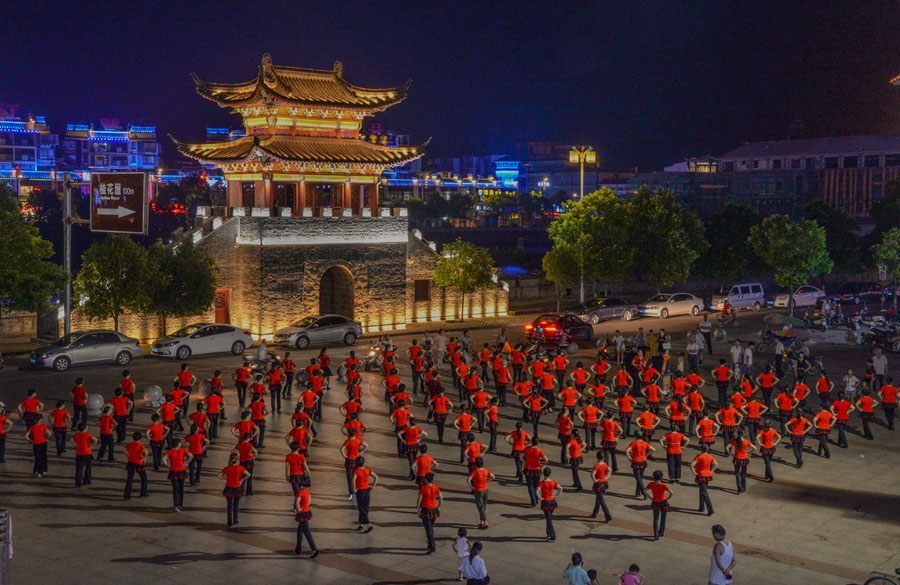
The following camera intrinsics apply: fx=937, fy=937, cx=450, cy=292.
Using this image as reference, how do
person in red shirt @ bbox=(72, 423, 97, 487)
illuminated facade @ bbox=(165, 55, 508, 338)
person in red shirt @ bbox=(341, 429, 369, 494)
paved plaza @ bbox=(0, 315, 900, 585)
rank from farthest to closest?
illuminated facade @ bbox=(165, 55, 508, 338) → person in red shirt @ bbox=(72, 423, 97, 487) → person in red shirt @ bbox=(341, 429, 369, 494) → paved plaza @ bbox=(0, 315, 900, 585)

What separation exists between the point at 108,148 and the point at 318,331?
159 meters

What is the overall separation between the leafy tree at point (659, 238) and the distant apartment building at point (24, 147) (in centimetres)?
12845

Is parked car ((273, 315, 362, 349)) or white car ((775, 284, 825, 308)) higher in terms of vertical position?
white car ((775, 284, 825, 308))

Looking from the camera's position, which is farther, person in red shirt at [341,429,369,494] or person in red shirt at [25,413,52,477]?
person in red shirt at [25,413,52,477]

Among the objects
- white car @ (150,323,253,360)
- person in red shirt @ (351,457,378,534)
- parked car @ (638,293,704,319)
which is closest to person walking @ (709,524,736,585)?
person in red shirt @ (351,457,378,534)

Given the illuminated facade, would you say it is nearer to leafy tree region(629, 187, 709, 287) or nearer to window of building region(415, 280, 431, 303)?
window of building region(415, 280, 431, 303)

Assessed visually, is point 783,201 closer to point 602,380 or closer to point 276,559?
point 602,380

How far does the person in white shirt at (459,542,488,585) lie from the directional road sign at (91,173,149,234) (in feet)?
59.4

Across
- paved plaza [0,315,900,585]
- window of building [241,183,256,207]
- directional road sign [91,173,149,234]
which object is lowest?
paved plaza [0,315,900,585]

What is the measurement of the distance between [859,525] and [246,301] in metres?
28.1

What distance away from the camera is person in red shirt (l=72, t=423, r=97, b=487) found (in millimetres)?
17969

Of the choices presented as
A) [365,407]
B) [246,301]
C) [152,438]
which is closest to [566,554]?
[152,438]

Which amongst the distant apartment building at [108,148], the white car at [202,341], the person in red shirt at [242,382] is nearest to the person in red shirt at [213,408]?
the person in red shirt at [242,382]

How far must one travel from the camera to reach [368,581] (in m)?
13.9
